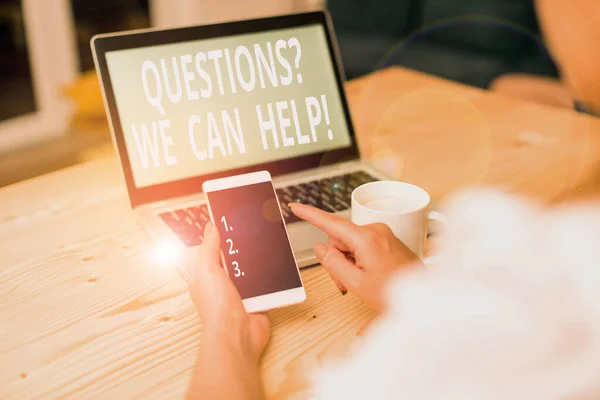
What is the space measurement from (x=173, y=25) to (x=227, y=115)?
221 cm

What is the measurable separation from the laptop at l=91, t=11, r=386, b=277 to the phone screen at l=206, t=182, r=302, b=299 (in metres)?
0.11

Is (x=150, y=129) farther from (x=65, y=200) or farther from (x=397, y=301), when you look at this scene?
(x=397, y=301)

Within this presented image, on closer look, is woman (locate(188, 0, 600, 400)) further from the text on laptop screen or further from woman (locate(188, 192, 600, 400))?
the text on laptop screen

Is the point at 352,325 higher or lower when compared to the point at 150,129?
lower

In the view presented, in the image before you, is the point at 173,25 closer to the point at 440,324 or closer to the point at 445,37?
the point at 445,37

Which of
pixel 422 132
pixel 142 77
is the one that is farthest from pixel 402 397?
pixel 422 132

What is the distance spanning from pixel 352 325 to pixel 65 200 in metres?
0.58

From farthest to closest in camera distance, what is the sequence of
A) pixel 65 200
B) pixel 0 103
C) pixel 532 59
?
pixel 0 103
pixel 532 59
pixel 65 200

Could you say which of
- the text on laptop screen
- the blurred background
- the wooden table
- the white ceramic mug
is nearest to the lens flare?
the wooden table

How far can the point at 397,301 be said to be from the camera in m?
0.67

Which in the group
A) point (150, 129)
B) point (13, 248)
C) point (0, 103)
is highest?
point (150, 129)

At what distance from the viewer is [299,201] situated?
2.95 ft

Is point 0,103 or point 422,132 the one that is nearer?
point 422,132

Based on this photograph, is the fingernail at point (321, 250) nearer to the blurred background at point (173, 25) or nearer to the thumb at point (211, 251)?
the thumb at point (211, 251)
